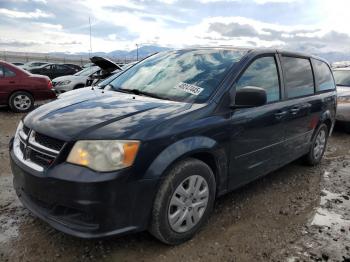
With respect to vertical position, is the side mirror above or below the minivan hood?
above

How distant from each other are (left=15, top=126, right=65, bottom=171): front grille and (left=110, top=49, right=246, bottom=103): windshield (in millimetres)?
1147

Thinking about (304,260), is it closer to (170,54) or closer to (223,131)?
(223,131)

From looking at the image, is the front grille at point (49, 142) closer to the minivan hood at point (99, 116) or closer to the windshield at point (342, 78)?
the minivan hood at point (99, 116)

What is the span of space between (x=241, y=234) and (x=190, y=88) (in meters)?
1.44

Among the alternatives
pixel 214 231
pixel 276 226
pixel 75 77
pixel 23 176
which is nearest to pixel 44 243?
pixel 23 176

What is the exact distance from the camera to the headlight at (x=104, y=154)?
8.43 ft

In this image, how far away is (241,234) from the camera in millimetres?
3365

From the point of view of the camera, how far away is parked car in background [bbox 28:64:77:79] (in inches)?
838

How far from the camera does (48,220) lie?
8.90 feet

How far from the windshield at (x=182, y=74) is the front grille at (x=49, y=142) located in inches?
44.4

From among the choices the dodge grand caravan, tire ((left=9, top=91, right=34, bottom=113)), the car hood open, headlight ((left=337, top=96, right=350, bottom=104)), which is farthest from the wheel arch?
tire ((left=9, top=91, right=34, bottom=113))

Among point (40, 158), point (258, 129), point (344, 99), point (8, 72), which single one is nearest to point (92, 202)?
point (40, 158)

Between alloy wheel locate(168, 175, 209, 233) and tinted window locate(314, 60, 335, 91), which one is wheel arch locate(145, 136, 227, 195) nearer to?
alloy wheel locate(168, 175, 209, 233)

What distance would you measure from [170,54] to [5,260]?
272 centimetres
